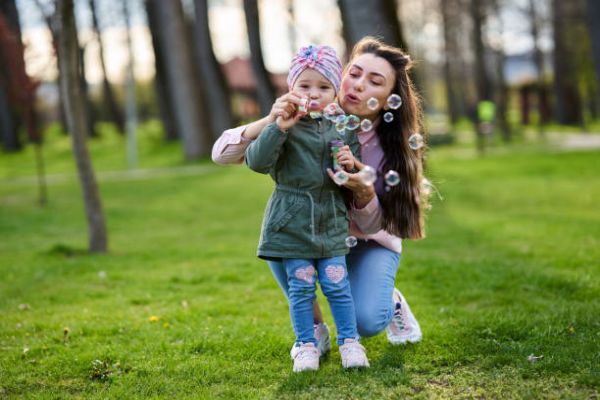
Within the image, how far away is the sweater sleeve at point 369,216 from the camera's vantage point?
3.78 metres

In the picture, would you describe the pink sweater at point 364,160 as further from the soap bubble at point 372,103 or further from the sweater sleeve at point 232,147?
the soap bubble at point 372,103

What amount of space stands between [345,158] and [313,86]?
394mm

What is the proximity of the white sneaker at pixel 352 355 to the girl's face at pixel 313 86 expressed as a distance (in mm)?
1276

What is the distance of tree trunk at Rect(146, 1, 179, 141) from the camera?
26047 mm

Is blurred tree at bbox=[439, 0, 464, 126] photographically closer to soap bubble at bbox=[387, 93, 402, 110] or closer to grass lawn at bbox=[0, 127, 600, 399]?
grass lawn at bbox=[0, 127, 600, 399]

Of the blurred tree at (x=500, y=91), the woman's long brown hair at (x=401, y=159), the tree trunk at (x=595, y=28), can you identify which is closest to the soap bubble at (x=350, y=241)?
the woman's long brown hair at (x=401, y=159)

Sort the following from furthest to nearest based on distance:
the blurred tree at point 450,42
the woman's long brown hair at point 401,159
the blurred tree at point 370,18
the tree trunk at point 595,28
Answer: the blurred tree at point 450,42
the tree trunk at point 595,28
the blurred tree at point 370,18
the woman's long brown hair at point 401,159

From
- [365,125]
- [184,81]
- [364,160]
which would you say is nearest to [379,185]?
[364,160]

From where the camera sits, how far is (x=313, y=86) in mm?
3467

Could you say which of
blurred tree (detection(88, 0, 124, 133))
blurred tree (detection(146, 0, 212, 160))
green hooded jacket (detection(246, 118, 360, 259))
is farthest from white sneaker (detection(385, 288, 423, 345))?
blurred tree (detection(88, 0, 124, 133))

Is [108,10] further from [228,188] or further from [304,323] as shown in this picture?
[304,323]

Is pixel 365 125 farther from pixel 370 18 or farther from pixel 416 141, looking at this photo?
pixel 370 18

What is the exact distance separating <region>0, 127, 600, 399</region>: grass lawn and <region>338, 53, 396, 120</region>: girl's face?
1413 millimetres

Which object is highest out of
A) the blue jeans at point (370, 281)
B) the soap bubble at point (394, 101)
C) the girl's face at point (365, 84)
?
the girl's face at point (365, 84)
